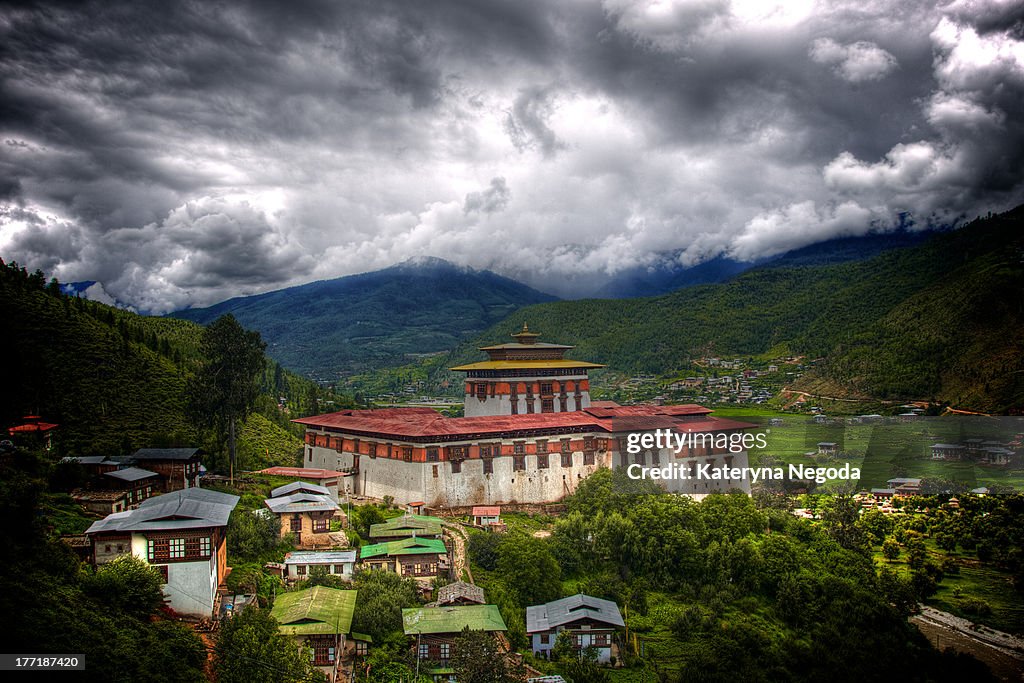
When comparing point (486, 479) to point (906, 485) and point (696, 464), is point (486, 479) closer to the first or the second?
point (696, 464)

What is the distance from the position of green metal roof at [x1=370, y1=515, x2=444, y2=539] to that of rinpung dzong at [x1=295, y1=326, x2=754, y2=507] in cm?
434

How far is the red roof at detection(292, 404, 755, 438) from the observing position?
38.6 metres

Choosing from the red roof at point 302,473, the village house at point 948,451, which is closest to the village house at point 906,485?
the village house at point 948,451

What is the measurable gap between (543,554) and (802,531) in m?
16.1

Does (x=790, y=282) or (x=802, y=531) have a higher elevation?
Answer: (x=790, y=282)

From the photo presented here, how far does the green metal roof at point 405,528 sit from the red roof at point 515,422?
220 inches

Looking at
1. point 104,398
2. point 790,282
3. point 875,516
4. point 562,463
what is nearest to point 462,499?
point 562,463

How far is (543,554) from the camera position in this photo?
31547mm

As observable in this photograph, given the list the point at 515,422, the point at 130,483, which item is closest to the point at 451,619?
the point at 130,483

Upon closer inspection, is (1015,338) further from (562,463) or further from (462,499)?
(462,499)

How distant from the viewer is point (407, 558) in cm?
2914

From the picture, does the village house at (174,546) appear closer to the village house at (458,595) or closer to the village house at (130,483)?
the village house at (130,483)

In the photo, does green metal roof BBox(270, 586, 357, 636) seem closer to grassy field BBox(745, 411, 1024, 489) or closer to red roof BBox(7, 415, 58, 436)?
red roof BBox(7, 415, 58, 436)

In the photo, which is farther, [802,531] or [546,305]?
[546,305]
